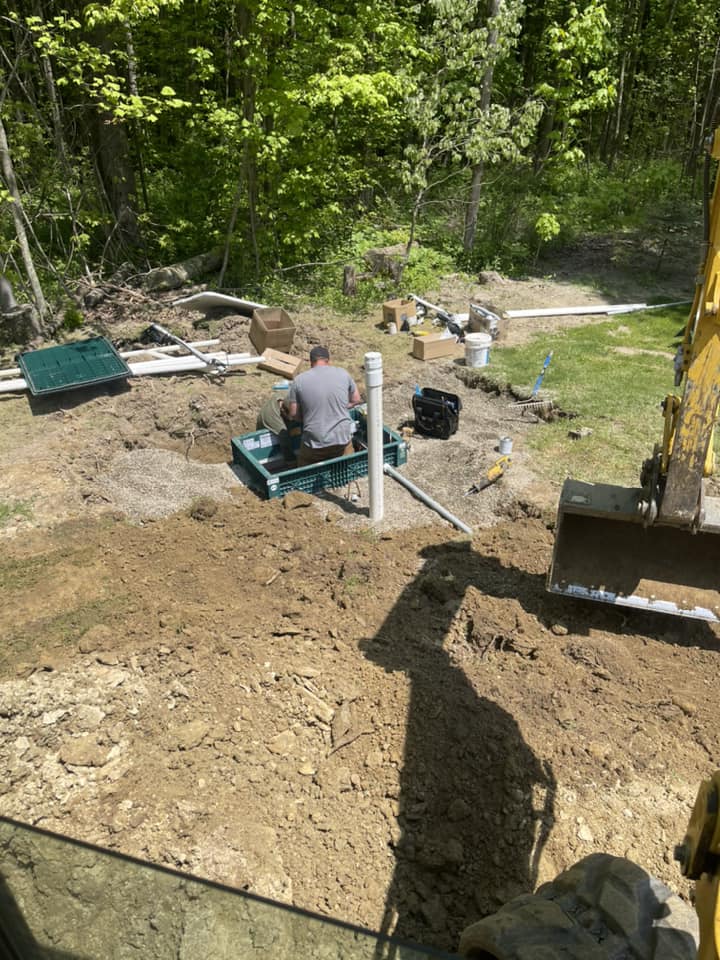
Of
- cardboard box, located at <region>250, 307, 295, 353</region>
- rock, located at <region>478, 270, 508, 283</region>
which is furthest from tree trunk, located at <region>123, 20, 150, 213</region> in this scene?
rock, located at <region>478, 270, 508, 283</region>

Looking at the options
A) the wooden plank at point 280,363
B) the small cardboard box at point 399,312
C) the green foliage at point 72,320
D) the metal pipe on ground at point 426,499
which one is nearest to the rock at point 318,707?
the metal pipe on ground at point 426,499

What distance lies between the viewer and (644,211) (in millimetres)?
17250

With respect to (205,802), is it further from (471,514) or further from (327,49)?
(327,49)

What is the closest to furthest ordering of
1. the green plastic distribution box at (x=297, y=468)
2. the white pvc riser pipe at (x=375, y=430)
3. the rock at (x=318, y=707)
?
1. the rock at (x=318, y=707)
2. the white pvc riser pipe at (x=375, y=430)
3. the green plastic distribution box at (x=297, y=468)

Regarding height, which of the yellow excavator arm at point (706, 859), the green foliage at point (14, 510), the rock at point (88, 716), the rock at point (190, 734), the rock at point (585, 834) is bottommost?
the rock at point (585, 834)

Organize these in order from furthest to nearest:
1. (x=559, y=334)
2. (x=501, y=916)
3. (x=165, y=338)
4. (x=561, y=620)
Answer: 1. (x=559, y=334)
2. (x=165, y=338)
3. (x=561, y=620)
4. (x=501, y=916)

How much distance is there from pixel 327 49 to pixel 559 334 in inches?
265

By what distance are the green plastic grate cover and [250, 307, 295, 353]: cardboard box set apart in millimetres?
2116

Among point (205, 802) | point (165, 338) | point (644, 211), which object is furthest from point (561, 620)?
point (644, 211)

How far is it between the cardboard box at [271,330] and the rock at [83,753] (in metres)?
7.17

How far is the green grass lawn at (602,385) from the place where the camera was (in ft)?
25.5

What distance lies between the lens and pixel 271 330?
34.1 ft

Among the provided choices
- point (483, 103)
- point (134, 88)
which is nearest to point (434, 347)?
point (483, 103)

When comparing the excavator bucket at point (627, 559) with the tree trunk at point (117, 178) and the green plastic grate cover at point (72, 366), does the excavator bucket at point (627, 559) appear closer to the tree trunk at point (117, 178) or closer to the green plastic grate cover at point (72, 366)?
the green plastic grate cover at point (72, 366)
